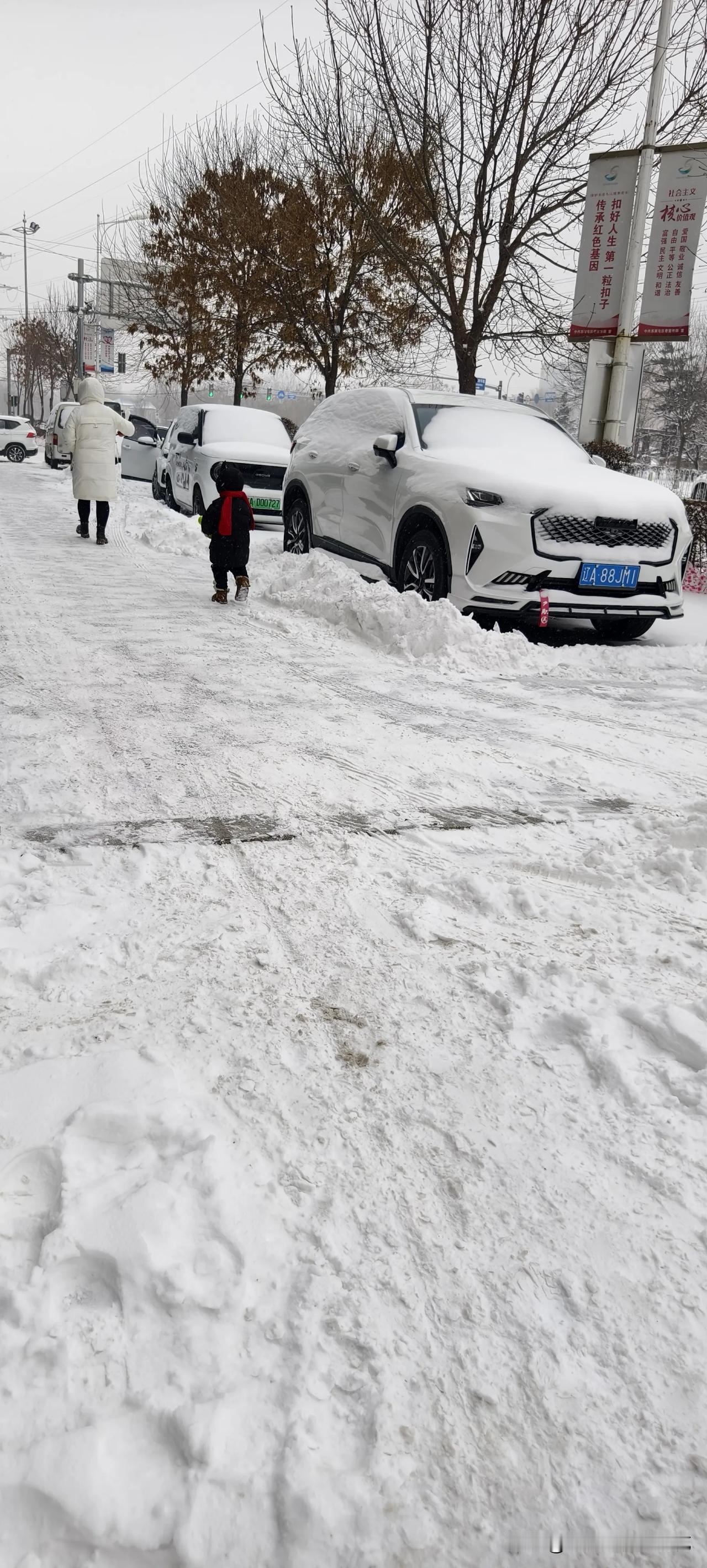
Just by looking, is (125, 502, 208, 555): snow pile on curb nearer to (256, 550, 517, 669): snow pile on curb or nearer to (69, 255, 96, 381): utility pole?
(256, 550, 517, 669): snow pile on curb

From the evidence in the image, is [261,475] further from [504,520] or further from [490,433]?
[504,520]

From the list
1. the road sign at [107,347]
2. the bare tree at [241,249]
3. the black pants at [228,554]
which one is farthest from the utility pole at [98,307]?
the black pants at [228,554]

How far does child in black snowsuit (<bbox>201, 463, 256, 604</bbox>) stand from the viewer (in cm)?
771

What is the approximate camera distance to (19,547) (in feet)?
35.3

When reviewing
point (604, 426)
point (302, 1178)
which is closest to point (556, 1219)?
point (302, 1178)

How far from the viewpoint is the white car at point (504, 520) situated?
6570 mm

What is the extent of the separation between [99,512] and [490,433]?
5036 millimetres

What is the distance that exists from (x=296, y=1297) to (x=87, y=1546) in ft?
1.40

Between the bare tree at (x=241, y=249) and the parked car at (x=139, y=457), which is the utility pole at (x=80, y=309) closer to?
the bare tree at (x=241, y=249)

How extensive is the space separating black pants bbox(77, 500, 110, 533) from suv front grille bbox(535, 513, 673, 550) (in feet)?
19.4

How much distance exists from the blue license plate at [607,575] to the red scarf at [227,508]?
2531 millimetres

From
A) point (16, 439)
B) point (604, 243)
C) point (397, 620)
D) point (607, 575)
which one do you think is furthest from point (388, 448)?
point (16, 439)

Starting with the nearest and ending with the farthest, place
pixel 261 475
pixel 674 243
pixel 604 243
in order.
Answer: pixel 674 243, pixel 604 243, pixel 261 475

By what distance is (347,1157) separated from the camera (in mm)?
1898
